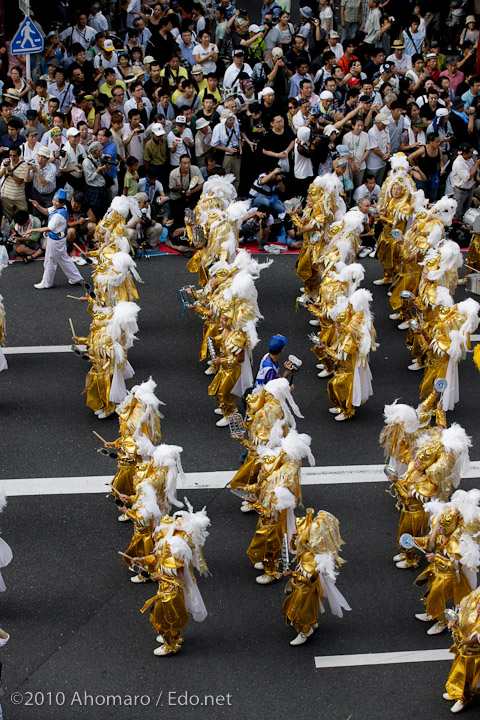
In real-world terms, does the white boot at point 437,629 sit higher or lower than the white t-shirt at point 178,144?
lower

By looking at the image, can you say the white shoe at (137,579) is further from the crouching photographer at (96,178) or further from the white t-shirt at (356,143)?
the white t-shirt at (356,143)

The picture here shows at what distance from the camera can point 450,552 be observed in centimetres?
875

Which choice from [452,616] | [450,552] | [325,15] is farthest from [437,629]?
[325,15]

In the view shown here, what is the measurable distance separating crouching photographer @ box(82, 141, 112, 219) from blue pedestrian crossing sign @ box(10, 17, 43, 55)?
78.4 inches

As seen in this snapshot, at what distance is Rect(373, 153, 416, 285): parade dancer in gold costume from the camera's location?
1444cm

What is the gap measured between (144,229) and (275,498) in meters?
7.58

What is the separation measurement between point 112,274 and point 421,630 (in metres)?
5.65

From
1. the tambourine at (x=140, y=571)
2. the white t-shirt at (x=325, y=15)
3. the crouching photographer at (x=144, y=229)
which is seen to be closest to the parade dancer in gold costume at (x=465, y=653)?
the tambourine at (x=140, y=571)

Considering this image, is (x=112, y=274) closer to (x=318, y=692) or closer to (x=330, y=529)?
(x=330, y=529)

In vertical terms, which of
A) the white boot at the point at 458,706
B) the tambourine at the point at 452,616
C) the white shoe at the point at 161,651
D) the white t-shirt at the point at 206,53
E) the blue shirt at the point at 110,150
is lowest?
the white shoe at the point at 161,651

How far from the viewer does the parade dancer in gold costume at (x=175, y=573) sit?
8.46 meters

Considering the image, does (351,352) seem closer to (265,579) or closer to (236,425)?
(236,425)

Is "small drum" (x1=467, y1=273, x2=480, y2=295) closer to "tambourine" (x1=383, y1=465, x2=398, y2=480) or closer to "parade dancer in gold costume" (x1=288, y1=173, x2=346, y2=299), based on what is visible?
"parade dancer in gold costume" (x1=288, y1=173, x2=346, y2=299)

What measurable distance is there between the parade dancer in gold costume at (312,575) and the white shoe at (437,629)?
0.73 m
